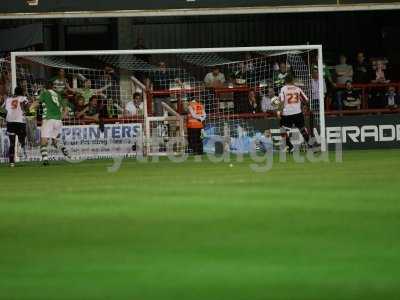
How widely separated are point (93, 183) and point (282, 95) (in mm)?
9406

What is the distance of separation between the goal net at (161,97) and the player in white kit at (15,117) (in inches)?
37.8

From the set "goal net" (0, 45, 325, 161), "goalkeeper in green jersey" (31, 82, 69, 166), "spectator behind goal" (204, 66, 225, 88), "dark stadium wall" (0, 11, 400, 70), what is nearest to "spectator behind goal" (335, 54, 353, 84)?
"goal net" (0, 45, 325, 161)

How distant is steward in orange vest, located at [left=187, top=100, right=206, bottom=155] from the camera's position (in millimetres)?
27625

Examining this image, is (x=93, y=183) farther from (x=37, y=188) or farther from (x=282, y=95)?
(x=282, y=95)

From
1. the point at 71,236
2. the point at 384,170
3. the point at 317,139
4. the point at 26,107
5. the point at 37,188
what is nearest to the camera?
the point at 71,236

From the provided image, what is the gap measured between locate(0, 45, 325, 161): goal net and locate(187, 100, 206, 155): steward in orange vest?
0.39m

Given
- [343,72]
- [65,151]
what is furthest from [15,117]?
[343,72]

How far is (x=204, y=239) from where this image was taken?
357 inches

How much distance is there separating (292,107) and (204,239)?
16737 millimetres

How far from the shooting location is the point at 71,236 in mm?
9531

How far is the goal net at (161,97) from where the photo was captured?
27453 millimetres

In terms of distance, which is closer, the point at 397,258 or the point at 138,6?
the point at 397,258

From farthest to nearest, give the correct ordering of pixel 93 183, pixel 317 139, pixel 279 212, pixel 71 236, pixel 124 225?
pixel 317 139 < pixel 93 183 < pixel 279 212 < pixel 124 225 < pixel 71 236

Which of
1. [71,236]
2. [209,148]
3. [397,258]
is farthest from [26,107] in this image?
[397,258]
